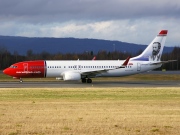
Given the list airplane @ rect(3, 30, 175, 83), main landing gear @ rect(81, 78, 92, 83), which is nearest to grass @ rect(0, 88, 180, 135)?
airplane @ rect(3, 30, 175, 83)

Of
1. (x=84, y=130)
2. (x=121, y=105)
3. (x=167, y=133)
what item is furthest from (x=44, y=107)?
(x=167, y=133)

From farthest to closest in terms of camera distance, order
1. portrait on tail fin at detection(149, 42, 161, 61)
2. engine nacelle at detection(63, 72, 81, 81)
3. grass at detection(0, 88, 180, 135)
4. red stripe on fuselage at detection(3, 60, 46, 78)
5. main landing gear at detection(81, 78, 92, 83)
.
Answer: portrait on tail fin at detection(149, 42, 161, 61) → main landing gear at detection(81, 78, 92, 83) → red stripe on fuselage at detection(3, 60, 46, 78) → engine nacelle at detection(63, 72, 81, 81) → grass at detection(0, 88, 180, 135)

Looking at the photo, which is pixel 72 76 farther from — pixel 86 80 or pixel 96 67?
pixel 96 67

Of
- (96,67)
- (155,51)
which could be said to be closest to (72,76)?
(96,67)

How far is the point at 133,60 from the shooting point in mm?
51812

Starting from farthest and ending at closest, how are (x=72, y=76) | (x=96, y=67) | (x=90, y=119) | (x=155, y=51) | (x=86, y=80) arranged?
1. (x=155, y=51)
2. (x=96, y=67)
3. (x=86, y=80)
4. (x=72, y=76)
5. (x=90, y=119)

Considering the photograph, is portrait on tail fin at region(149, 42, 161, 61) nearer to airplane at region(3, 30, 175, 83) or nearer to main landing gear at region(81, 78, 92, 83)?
airplane at region(3, 30, 175, 83)

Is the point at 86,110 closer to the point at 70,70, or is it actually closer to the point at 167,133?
the point at 167,133

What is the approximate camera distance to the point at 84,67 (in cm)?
5006

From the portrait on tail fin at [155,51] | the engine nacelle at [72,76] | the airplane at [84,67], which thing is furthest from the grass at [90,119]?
the portrait on tail fin at [155,51]

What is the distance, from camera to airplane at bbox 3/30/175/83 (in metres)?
48.5

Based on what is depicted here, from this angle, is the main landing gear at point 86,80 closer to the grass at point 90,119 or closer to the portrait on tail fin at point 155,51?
the portrait on tail fin at point 155,51

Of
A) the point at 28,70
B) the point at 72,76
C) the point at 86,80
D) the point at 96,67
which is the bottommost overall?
the point at 86,80

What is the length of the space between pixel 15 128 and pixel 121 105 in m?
8.43
